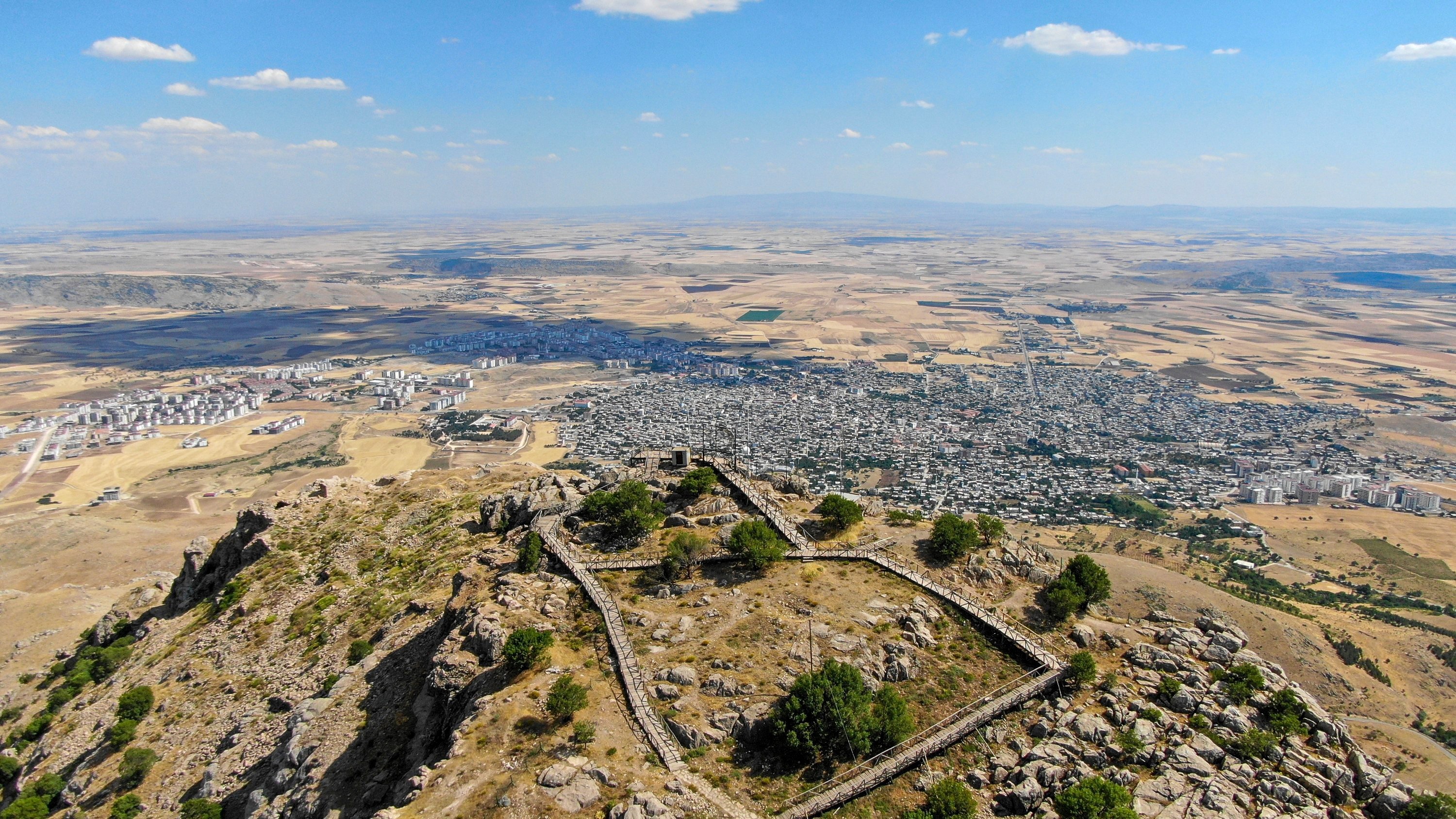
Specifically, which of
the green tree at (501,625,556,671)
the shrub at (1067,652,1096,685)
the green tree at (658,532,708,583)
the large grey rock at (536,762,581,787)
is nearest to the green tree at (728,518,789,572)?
the green tree at (658,532,708,583)

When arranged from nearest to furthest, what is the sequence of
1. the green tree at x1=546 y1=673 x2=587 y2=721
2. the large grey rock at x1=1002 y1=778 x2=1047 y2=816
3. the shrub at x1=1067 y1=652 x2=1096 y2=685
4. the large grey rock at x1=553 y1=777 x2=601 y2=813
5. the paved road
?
the large grey rock at x1=553 y1=777 x2=601 y2=813
the large grey rock at x1=1002 y1=778 x2=1047 y2=816
the green tree at x1=546 y1=673 x2=587 y2=721
the shrub at x1=1067 y1=652 x2=1096 y2=685
the paved road

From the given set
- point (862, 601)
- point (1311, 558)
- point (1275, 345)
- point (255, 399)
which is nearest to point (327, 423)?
point (255, 399)

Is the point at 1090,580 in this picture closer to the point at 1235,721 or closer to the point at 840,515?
the point at 1235,721

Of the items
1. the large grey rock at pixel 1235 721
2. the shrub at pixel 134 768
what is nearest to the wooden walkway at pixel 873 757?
the large grey rock at pixel 1235 721

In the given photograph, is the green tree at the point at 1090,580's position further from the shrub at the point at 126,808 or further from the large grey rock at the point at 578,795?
the shrub at the point at 126,808

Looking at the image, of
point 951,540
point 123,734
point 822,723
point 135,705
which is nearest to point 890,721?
point 822,723

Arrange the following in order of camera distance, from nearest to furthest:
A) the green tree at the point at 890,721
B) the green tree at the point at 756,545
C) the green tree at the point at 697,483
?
the green tree at the point at 890,721 < the green tree at the point at 756,545 < the green tree at the point at 697,483

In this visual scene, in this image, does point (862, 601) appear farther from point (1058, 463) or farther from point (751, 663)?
point (1058, 463)

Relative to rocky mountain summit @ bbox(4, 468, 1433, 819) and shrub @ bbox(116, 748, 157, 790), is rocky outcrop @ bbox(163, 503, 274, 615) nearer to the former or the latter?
rocky mountain summit @ bbox(4, 468, 1433, 819)
